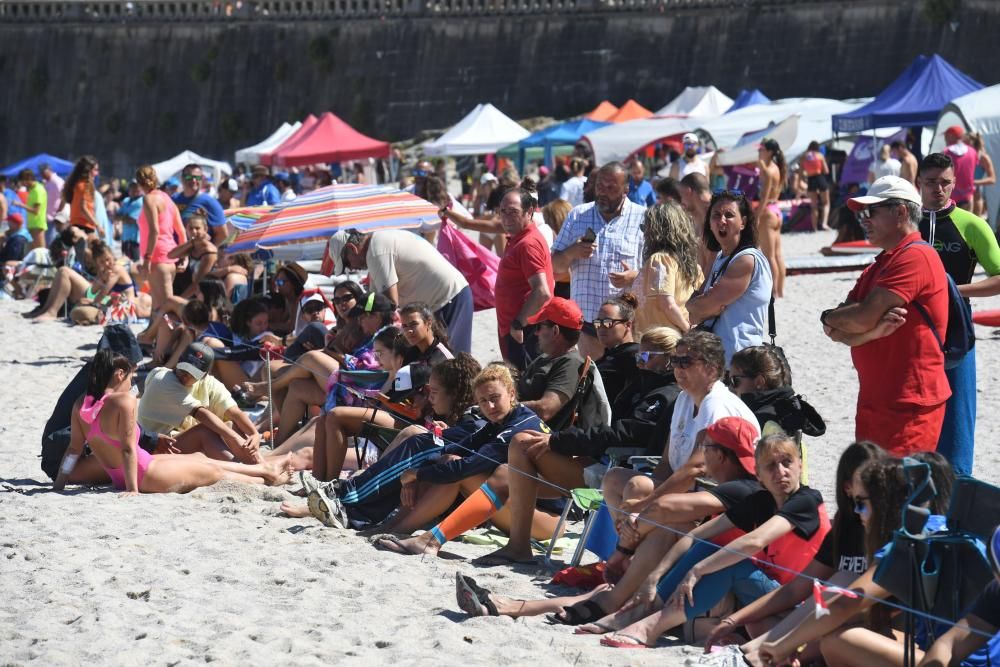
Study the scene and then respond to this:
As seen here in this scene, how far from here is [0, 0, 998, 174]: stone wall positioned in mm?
33781

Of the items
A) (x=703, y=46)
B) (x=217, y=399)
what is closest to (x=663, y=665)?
(x=217, y=399)

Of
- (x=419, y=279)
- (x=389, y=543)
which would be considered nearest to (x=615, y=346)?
(x=389, y=543)

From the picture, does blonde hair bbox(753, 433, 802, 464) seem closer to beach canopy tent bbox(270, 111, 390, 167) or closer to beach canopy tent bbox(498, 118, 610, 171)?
beach canopy tent bbox(498, 118, 610, 171)

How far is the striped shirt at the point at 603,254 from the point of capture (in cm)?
708

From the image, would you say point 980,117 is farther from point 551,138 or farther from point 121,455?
point 121,455

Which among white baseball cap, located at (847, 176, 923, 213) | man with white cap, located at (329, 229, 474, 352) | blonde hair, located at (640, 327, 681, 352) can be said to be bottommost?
man with white cap, located at (329, 229, 474, 352)

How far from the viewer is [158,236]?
421 inches

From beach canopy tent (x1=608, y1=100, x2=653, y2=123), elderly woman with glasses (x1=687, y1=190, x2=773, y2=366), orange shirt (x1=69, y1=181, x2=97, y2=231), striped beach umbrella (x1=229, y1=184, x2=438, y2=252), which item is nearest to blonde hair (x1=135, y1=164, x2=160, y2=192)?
striped beach umbrella (x1=229, y1=184, x2=438, y2=252)

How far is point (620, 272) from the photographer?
23.0 ft

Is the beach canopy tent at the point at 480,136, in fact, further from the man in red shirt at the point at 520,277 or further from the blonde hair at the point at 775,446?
the blonde hair at the point at 775,446

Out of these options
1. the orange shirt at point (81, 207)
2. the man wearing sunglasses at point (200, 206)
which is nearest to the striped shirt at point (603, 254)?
the man wearing sunglasses at point (200, 206)

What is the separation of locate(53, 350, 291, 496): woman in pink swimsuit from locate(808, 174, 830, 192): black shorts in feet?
47.8

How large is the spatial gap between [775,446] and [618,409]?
1.42 metres

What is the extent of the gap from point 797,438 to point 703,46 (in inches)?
1260
